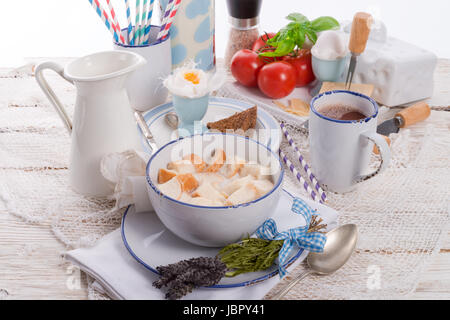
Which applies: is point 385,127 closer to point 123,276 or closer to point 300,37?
point 300,37

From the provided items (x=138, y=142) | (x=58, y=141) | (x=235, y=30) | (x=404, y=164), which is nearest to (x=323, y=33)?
(x=235, y=30)

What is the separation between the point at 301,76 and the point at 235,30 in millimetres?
287

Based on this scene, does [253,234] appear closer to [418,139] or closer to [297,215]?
[297,215]

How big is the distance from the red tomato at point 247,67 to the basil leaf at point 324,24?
20 cm

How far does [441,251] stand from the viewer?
873 mm

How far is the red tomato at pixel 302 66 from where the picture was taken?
1413 mm

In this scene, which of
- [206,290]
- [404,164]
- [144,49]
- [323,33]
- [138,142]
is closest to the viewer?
[206,290]

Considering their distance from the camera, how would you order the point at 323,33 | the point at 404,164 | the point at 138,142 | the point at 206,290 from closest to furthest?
the point at 206,290, the point at 138,142, the point at 404,164, the point at 323,33

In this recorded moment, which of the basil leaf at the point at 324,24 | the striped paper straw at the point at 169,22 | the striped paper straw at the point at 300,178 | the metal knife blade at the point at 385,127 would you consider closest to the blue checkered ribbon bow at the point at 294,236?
the striped paper straw at the point at 300,178

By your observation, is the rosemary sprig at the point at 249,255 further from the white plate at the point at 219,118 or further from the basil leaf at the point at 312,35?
the basil leaf at the point at 312,35

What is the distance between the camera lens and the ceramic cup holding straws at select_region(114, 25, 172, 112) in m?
1.24

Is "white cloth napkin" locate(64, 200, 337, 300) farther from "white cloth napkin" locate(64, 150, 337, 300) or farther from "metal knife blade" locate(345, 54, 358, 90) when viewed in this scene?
"metal knife blade" locate(345, 54, 358, 90)

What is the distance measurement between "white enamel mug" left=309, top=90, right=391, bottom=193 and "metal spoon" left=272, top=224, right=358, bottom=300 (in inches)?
6.5

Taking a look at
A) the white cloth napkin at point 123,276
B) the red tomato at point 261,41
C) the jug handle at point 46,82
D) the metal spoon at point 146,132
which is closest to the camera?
the white cloth napkin at point 123,276
